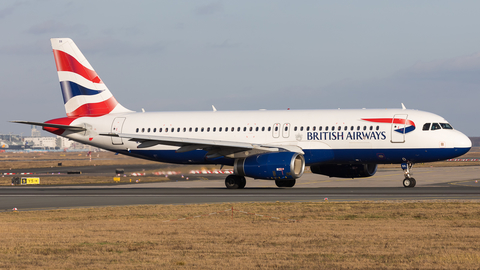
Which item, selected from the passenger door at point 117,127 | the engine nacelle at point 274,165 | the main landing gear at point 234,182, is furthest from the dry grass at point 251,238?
the passenger door at point 117,127

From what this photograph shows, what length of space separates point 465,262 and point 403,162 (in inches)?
915

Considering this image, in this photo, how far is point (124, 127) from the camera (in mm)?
38812

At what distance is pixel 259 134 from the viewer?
115 feet

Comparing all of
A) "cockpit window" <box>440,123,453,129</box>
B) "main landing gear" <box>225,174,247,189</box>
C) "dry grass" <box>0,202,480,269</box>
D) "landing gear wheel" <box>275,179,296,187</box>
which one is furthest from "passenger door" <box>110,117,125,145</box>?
"cockpit window" <box>440,123,453,129</box>

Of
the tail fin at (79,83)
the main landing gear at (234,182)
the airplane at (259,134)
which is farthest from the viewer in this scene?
the tail fin at (79,83)

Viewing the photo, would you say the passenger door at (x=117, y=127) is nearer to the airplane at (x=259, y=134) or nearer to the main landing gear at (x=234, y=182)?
the airplane at (x=259, y=134)

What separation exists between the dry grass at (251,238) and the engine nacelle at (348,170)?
575 inches

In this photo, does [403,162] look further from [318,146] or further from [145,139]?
[145,139]

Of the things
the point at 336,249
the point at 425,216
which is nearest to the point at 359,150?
the point at 425,216

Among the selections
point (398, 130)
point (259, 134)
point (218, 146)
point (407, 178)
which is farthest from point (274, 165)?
point (407, 178)

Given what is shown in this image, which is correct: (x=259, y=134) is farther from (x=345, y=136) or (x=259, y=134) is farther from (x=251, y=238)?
(x=251, y=238)

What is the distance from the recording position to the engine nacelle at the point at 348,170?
3538 centimetres

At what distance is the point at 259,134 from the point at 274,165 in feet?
Answer: 13.4

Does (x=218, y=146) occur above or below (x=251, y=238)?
above
